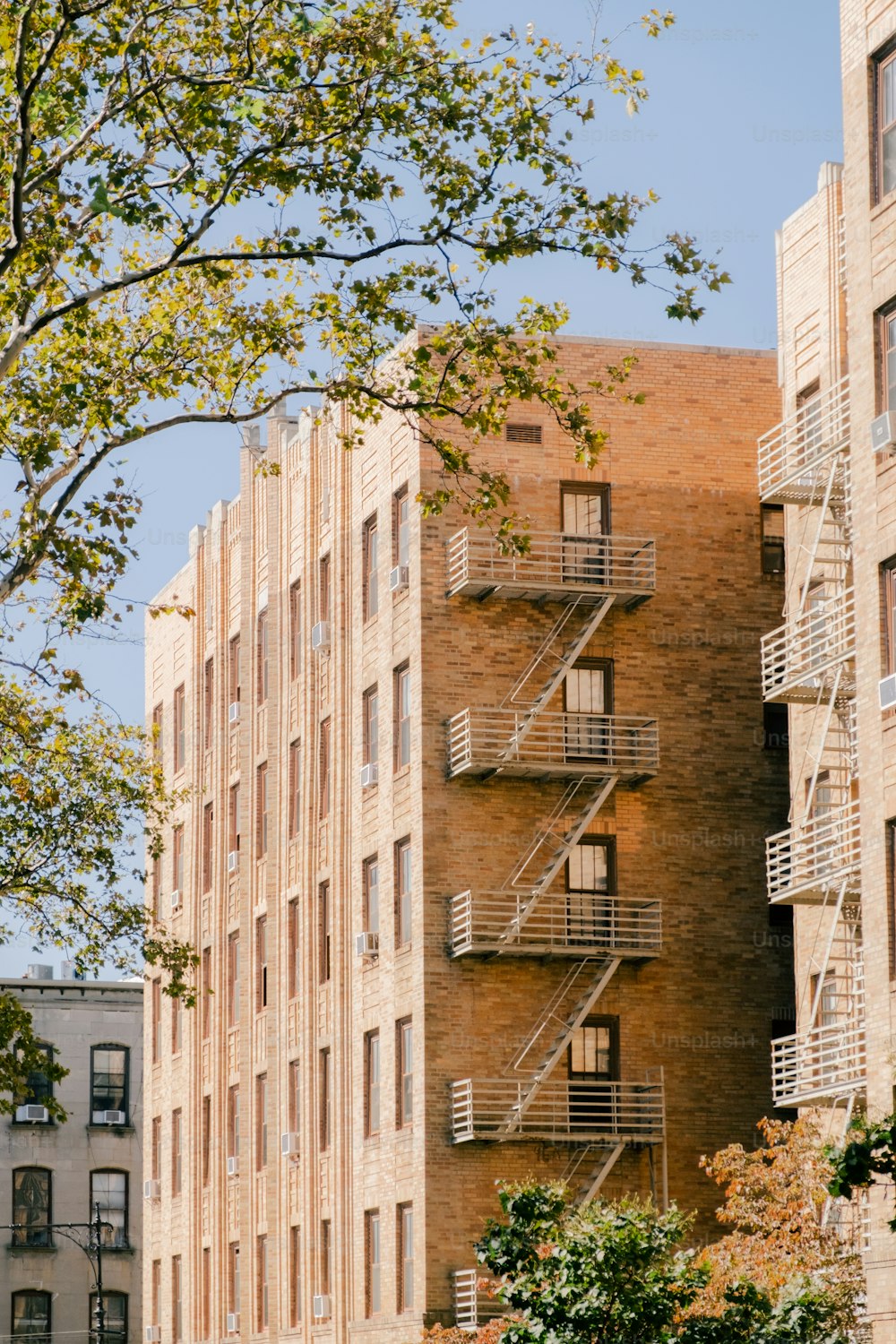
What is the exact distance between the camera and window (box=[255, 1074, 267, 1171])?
56719 millimetres

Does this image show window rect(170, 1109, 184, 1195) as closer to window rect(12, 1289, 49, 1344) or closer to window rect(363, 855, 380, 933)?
window rect(12, 1289, 49, 1344)

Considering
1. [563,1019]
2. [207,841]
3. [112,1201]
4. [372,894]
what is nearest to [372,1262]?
[563,1019]

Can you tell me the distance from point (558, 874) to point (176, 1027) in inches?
902

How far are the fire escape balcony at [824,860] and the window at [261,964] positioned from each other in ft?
68.1

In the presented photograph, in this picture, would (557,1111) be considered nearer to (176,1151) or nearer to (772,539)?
(772,539)

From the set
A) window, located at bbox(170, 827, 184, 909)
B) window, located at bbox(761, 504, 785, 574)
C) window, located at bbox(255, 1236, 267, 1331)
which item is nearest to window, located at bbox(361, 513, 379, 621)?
window, located at bbox(761, 504, 785, 574)

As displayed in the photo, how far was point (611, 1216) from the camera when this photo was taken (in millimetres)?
29844

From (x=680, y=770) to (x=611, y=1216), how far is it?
17.9 m

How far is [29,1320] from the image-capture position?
78562 mm

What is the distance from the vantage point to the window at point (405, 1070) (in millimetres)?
46250

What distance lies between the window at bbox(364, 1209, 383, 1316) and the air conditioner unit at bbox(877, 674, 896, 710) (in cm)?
1949

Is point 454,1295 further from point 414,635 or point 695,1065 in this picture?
point 414,635

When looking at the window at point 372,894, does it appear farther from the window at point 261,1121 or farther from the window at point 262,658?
the window at point 262,658

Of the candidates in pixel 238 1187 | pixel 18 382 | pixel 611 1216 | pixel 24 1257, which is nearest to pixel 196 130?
pixel 18 382
